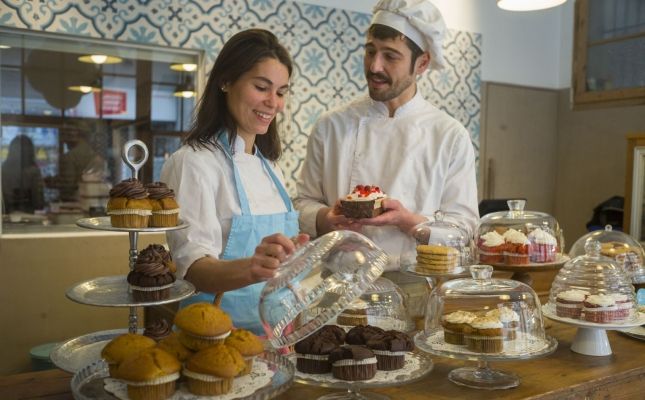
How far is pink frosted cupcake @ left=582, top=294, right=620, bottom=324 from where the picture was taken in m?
1.94

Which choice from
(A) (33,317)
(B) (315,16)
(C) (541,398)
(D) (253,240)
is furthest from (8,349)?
(C) (541,398)

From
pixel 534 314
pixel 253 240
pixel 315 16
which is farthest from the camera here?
pixel 315 16

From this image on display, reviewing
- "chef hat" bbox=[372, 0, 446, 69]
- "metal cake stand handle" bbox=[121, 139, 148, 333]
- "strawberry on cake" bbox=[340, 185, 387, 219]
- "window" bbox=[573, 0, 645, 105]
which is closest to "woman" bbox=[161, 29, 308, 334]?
"metal cake stand handle" bbox=[121, 139, 148, 333]

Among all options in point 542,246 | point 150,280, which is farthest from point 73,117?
point 542,246

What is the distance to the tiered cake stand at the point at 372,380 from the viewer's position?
4.79ft

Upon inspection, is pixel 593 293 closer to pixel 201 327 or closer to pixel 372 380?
pixel 372 380

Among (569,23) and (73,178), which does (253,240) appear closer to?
(73,178)

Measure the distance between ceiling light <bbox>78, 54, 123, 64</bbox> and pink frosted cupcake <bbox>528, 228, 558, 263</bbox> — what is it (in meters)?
2.76

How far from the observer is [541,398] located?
1604mm

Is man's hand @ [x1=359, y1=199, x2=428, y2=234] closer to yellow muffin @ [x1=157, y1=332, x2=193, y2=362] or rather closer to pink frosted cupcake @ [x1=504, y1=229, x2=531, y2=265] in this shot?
pink frosted cupcake @ [x1=504, y1=229, x2=531, y2=265]

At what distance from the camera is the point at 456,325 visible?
1724mm

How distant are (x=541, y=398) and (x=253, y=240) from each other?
923 mm

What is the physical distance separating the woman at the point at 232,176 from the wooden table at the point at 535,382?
0.44 metres

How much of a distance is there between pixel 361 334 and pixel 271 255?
0.94 feet
